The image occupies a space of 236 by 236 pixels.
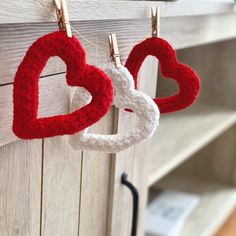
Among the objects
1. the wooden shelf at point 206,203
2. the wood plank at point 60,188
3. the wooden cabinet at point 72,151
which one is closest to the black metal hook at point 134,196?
the wooden cabinet at point 72,151

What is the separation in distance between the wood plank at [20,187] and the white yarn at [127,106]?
61 millimetres

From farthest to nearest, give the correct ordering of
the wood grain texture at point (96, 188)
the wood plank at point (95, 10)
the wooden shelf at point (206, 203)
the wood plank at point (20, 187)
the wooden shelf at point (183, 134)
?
1. the wooden shelf at point (206, 203)
2. the wooden shelf at point (183, 134)
3. the wood grain texture at point (96, 188)
4. the wood plank at point (20, 187)
5. the wood plank at point (95, 10)

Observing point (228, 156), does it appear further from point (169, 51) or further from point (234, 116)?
point (169, 51)

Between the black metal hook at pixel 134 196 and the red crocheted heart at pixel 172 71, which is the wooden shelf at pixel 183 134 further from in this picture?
the red crocheted heart at pixel 172 71

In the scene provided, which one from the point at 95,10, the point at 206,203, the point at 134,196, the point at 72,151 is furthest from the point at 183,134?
the point at 95,10

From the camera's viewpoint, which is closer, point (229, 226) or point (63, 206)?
point (63, 206)

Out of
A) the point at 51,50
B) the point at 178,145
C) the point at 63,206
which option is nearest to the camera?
the point at 51,50

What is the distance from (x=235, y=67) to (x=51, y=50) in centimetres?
127

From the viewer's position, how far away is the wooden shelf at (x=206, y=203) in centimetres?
151

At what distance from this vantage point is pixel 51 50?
1.62 feet

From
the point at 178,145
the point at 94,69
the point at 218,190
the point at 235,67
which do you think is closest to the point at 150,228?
the point at 178,145

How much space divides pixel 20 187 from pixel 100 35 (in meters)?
0.21

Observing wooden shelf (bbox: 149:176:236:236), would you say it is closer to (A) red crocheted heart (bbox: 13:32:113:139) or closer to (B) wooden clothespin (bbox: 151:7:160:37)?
(B) wooden clothespin (bbox: 151:7:160:37)

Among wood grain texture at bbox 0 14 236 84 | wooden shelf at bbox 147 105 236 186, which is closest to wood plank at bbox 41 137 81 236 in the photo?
wood grain texture at bbox 0 14 236 84
